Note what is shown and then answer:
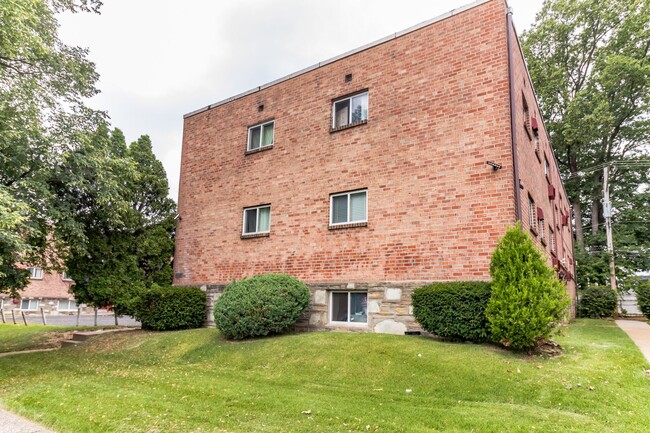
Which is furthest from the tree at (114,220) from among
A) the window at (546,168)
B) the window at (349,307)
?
the window at (546,168)

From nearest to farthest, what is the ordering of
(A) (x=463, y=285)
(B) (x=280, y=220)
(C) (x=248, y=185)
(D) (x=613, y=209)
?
(A) (x=463, y=285) → (B) (x=280, y=220) → (C) (x=248, y=185) → (D) (x=613, y=209)

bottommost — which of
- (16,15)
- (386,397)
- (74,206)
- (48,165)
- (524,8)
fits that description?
(386,397)

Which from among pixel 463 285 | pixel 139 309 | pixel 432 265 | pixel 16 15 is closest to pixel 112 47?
pixel 16 15

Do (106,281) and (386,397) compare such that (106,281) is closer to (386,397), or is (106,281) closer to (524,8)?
(386,397)

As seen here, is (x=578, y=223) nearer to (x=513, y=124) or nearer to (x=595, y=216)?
(x=595, y=216)

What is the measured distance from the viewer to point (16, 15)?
715cm

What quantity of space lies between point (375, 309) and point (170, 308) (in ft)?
19.7

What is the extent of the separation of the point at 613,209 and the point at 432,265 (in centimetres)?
2468

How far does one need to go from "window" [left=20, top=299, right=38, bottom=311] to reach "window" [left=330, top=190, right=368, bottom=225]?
28915 mm

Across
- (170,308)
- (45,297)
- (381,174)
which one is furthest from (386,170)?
(45,297)

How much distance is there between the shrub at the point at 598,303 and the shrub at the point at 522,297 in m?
15.3

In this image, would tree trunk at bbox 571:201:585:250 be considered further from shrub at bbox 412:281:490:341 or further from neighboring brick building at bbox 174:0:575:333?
shrub at bbox 412:281:490:341

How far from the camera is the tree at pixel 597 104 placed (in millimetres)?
A: 23547

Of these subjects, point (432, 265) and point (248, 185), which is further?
point (248, 185)
